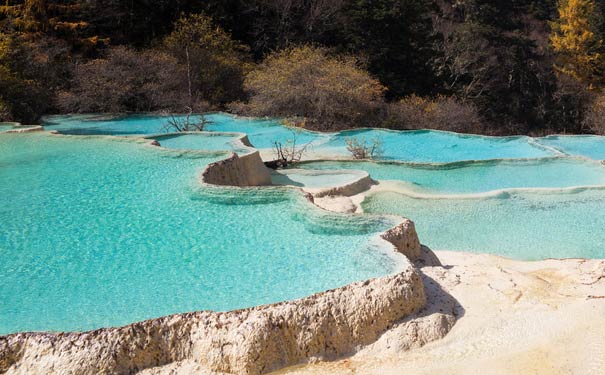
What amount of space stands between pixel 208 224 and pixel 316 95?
35.0 ft

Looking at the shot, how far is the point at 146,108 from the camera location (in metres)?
17.9

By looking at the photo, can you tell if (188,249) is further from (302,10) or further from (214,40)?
(302,10)

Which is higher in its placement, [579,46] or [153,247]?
[579,46]

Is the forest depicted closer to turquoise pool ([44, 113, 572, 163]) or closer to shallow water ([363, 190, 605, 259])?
turquoise pool ([44, 113, 572, 163])

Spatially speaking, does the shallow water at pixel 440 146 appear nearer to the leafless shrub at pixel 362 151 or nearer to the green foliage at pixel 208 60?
the leafless shrub at pixel 362 151

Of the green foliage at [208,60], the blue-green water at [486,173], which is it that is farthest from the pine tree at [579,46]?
the blue-green water at [486,173]

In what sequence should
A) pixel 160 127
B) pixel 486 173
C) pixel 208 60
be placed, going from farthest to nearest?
pixel 208 60 < pixel 160 127 < pixel 486 173

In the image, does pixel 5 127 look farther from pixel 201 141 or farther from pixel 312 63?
pixel 312 63

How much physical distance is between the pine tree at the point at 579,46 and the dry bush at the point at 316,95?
10951mm

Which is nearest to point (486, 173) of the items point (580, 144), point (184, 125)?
point (580, 144)

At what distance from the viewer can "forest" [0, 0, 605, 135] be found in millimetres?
16766

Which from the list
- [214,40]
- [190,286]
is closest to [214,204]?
[190,286]

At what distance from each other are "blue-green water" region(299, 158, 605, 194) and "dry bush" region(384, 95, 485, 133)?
5778 millimetres

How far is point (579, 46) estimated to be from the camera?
78.4ft
